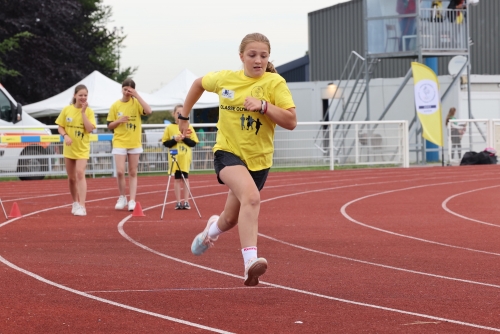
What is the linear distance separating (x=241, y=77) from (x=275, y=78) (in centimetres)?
25

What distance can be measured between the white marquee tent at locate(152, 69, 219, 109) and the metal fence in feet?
8.34

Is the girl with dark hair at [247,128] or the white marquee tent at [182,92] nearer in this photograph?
the girl with dark hair at [247,128]

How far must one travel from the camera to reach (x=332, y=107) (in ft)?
131

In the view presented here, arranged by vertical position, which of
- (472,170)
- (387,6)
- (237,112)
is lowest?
(472,170)

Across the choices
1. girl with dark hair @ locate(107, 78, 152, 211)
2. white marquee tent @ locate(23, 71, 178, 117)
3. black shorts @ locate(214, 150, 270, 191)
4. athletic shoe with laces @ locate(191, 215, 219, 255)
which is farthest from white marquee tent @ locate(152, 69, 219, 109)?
black shorts @ locate(214, 150, 270, 191)

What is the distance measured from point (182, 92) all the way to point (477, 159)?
9.52m

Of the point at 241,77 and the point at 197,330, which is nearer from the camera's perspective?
the point at 197,330

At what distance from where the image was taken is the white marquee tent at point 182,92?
32.8 metres

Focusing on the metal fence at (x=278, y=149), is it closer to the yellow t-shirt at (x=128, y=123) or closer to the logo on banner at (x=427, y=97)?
the logo on banner at (x=427, y=97)

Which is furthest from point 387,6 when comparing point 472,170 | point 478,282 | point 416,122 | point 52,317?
point 52,317

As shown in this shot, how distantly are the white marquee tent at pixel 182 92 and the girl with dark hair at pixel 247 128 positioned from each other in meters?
24.7

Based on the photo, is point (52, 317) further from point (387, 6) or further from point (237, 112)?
point (387, 6)

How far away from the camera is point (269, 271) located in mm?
8922

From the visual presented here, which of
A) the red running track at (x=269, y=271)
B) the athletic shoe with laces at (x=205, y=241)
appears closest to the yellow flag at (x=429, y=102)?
the red running track at (x=269, y=271)
